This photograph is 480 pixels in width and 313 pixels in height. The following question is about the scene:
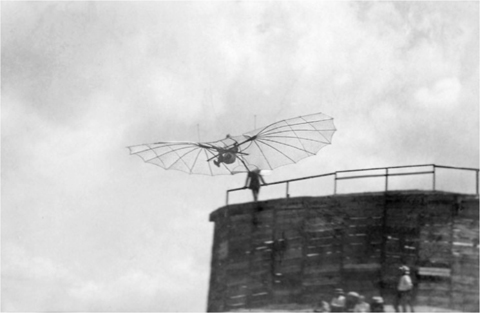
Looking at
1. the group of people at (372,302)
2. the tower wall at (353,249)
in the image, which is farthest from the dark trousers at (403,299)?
the tower wall at (353,249)

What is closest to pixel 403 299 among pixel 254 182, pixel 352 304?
pixel 352 304

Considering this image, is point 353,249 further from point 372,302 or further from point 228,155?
point 228,155

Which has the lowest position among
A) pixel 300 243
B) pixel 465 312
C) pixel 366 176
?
pixel 465 312

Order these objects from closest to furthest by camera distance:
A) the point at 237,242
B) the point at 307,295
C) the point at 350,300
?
the point at 350,300
the point at 307,295
the point at 237,242

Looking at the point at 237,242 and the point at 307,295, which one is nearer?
the point at 307,295

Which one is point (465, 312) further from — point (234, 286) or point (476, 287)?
point (234, 286)

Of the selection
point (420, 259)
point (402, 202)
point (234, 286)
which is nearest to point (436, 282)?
point (420, 259)

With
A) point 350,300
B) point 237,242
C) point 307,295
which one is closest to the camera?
point 350,300
